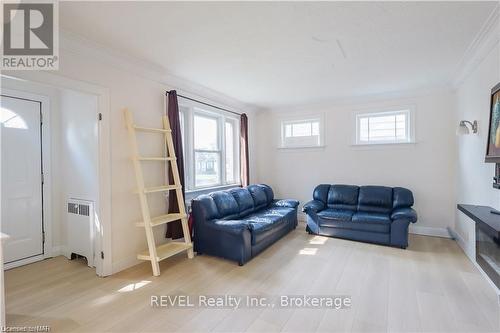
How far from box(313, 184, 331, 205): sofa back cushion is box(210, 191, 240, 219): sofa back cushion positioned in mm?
1689

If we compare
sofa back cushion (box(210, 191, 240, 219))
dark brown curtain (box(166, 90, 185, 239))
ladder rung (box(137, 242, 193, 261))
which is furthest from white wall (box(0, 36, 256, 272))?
sofa back cushion (box(210, 191, 240, 219))

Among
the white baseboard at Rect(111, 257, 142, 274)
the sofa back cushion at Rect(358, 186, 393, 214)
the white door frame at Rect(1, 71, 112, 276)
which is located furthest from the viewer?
the sofa back cushion at Rect(358, 186, 393, 214)

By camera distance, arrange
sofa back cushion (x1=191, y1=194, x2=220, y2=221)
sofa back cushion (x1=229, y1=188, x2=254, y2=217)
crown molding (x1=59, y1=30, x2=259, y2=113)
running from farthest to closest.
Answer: sofa back cushion (x1=229, y1=188, x2=254, y2=217)
sofa back cushion (x1=191, y1=194, x2=220, y2=221)
crown molding (x1=59, y1=30, x2=259, y2=113)

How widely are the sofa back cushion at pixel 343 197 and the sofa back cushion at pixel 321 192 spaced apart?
76 mm

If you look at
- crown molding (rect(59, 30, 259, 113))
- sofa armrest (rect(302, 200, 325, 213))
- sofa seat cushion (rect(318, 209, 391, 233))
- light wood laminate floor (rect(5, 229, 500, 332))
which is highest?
crown molding (rect(59, 30, 259, 113))

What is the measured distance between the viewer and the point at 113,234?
9.63 ft

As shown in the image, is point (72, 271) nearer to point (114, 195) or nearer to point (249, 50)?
point (114, 195)

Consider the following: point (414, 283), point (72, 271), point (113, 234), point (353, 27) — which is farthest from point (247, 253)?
point (353, 27)

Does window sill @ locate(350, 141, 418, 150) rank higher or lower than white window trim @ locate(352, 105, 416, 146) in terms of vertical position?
lower

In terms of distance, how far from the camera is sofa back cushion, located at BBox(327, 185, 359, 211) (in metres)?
4.58

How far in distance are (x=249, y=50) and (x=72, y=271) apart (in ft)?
11.0

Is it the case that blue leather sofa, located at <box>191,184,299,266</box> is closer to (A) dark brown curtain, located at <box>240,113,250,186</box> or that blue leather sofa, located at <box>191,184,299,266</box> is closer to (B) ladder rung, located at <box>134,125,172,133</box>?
(A) dark brown curtain, located at <box>240,113,250,186</box>

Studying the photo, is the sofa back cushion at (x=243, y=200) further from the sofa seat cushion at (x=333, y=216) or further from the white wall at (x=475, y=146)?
the white wall at (x=475, y=146)

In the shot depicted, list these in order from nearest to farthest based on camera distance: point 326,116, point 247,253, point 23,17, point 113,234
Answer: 1. point 23,17
2. point 113,234
3. point 247,253
4. point 326,116
